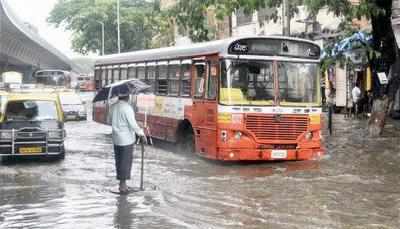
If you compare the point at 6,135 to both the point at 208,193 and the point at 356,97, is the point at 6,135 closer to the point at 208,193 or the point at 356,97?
the point at 208,193

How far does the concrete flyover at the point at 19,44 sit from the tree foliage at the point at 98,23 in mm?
3443

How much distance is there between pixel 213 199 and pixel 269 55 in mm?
4842

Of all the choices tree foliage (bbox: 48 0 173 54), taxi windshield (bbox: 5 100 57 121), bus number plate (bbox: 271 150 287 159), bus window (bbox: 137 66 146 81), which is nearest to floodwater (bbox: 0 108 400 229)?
bus number plate (bbox: 271 150 287 159)

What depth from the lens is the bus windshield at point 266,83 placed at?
14.9 m

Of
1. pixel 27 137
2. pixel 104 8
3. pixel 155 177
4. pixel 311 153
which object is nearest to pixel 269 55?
pixel 311 153

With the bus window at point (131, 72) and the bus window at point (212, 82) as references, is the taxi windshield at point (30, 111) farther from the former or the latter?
the bus window at point (131, 72)

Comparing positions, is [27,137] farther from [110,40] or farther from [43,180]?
Answer: [110,40]

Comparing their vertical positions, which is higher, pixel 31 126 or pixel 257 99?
pixel 257 99

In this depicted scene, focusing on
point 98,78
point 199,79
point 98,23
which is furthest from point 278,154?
point 98,23

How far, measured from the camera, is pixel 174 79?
18047mm

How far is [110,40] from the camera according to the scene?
257 feet

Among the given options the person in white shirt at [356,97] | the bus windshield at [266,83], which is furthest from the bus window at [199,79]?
the person in white shirt at [356,97]

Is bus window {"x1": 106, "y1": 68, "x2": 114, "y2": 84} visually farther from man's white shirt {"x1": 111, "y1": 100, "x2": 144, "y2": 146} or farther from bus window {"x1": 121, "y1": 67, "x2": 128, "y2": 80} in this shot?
man's white shirt {"x1": 111, "y1": 100, "x2": 144, "y2": 146}

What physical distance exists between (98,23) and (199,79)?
63073mm
